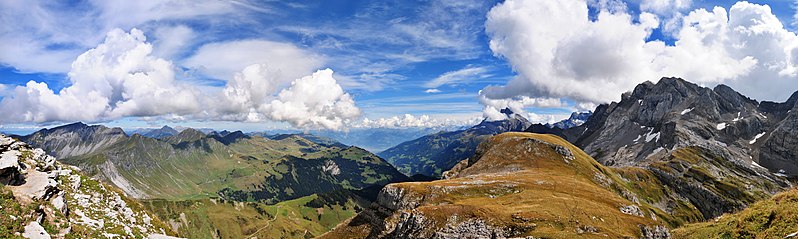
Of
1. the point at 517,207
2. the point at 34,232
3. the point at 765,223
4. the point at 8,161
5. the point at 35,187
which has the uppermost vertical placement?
the point at 8,161

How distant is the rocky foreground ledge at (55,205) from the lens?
26.2 meters

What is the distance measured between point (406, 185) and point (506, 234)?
48.7 metres

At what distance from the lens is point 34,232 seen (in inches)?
995

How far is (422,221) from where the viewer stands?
8812 cm

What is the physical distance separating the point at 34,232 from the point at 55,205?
6497mm

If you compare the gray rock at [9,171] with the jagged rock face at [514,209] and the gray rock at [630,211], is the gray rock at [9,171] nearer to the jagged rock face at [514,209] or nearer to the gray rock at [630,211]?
the jagged rock face at [514,209]

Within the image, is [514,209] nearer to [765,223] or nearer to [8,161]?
[765,223]

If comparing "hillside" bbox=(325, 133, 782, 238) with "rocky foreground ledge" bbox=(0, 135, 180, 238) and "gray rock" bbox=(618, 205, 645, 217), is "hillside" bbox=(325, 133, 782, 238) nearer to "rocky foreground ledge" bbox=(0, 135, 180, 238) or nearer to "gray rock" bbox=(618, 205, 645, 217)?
"gray rock" bbox=(618, 205, 645, 217)

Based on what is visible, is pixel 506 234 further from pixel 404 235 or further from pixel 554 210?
pixel 404 235

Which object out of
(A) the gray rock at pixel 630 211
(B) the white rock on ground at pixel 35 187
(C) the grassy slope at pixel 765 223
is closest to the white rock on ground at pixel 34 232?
(B) the white rock on ground at pixel 35 187

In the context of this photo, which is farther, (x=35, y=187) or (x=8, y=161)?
(x=8, y=161)

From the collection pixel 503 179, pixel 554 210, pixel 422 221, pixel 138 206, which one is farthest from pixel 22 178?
pixel 503 179

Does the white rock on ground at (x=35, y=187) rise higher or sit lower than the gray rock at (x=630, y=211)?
higher

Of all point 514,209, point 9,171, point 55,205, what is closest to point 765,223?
point 55,205
